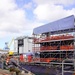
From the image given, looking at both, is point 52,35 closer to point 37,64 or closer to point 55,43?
point 55,43

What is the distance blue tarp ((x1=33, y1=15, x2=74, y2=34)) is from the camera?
121 ft

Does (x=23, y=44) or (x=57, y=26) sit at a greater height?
(x=57, y=26)

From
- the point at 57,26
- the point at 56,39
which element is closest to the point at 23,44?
the point at 56,39

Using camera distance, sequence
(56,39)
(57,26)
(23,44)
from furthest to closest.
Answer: (23,44)
(56,39)
(57,26)

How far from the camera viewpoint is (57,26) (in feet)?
133

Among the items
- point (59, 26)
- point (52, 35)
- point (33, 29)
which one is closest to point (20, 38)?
point (33, 29)

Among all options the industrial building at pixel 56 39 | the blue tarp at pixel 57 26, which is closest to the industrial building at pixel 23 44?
the industrial building at pixel 56 39

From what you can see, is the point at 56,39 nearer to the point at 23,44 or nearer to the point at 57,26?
the point at 57,26

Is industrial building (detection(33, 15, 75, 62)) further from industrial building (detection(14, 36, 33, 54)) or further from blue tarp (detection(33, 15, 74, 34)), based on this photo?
industrial building (detection(14, 36, 33, 54))

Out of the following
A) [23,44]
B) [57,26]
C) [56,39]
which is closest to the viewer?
[57,26]

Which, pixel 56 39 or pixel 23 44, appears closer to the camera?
pixel 56 39

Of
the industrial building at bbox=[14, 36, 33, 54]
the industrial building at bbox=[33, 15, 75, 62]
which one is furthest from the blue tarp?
the industrial building at bbox=[14, 36, 33, 54]

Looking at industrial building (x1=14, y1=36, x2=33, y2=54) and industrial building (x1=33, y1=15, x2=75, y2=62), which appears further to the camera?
industrial building (x1=14, y1=36, x2=33, y2=54)

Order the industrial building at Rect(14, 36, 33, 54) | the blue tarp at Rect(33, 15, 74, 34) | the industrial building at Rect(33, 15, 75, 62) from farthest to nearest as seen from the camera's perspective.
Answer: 1. the industrial building at Rect(14, 36, 33, 54)
2. the industrial building at Rect(33, 15, 75, 62)
3. the blue tarp at Rect(33, 15, 74, 34)
